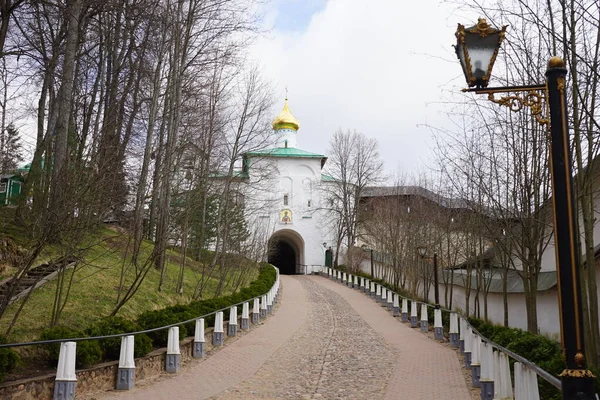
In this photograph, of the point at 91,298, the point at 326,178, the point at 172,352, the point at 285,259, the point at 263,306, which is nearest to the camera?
the point at 172,352

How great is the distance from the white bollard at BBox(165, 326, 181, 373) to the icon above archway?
42843 mm

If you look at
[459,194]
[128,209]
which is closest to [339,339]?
[459,194]

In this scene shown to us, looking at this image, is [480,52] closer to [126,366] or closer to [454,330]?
[126,366]

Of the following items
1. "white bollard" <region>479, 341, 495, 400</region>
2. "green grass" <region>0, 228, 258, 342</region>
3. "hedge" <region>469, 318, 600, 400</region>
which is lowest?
"white bollard" <region>479, 341, 495, 400</region>

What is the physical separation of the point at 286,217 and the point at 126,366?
44.7 m

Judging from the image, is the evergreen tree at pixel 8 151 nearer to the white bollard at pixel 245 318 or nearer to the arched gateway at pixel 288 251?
the white bollard at pixel 245 318

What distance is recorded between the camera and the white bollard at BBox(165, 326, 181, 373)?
1081 cm

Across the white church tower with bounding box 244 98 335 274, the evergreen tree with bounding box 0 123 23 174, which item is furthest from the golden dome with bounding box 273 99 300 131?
the evergreen tree with bounding box 0 123 23 174

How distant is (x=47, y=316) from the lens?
11.1m

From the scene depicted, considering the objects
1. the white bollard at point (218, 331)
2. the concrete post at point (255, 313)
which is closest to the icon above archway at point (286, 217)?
the concrete post at point (255, 313)

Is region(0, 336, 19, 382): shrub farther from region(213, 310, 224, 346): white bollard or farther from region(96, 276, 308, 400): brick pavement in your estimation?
region(213, 310, 224, 346): white bollard

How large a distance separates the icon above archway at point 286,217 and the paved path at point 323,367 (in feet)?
109

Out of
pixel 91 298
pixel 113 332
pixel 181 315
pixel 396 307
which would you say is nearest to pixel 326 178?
pixel 396 307

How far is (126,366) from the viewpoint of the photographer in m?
9.16
